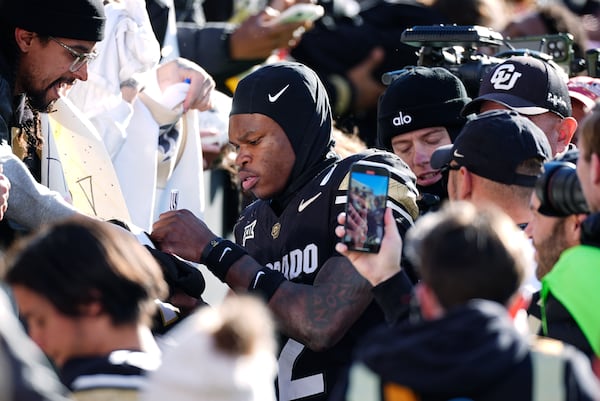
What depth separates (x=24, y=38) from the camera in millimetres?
5004

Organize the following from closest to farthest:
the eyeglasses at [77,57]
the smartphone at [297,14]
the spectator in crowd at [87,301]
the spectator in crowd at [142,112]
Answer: the spectator in crowd at [87,301], the eyeglasses at [77,57], the spectator in crowd at [142,112], the smartphone at [297,14]

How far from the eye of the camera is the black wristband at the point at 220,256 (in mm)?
4621

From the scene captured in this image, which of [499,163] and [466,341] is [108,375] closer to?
[466,341]

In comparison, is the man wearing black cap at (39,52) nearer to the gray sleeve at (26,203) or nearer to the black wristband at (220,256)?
the gray sleeve at (26,203)

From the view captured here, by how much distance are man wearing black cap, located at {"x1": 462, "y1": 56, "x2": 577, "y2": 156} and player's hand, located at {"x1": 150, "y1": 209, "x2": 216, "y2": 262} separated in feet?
4.82

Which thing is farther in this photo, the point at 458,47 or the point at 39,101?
the point at 458,47

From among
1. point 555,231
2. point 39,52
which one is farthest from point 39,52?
point 555,231

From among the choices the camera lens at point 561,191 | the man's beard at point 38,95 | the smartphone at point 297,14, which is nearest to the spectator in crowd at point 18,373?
the camera lens at point 561,191

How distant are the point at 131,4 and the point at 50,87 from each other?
3.29 feet

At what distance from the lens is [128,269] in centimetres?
323

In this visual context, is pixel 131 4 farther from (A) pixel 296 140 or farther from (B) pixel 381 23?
(B) pixel 381 23

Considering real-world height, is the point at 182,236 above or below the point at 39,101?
below

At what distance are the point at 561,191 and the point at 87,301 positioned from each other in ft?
4.76

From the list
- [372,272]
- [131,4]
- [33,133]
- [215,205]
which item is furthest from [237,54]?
[372,272]
